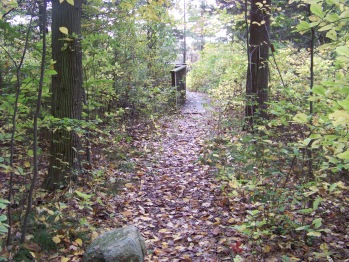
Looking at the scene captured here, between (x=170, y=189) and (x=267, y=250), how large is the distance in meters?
2.58

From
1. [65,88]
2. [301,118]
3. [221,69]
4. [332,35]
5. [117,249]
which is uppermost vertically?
[221,69]

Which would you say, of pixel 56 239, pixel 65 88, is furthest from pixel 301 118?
pixel 65 88

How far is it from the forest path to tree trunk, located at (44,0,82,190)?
1.17 m

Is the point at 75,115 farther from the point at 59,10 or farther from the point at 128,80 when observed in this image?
the point at 128,80

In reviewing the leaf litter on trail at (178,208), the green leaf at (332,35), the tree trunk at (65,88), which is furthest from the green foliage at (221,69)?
the green leaf at (332,35)

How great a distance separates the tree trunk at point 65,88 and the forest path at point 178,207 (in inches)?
46.1

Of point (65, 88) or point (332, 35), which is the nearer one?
point (332, 35)

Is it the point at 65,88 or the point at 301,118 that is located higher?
the point at 65,88

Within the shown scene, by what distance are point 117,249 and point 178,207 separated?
1813mm

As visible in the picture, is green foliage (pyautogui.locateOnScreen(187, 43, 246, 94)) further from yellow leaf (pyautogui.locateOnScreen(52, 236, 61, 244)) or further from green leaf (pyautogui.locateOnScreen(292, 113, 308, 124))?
yellow leaf (pyautogui.locateOnScreen(52, 236, 61, 244))

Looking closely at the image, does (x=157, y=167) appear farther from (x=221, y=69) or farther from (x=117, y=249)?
(x=221, y=69)

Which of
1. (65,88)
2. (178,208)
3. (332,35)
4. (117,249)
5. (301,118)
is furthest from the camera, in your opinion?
(178,208)

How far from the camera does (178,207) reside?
4992 mm

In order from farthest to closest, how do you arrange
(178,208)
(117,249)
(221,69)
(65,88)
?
(221,69) → (178,208) → (65,88) → (117,249)
